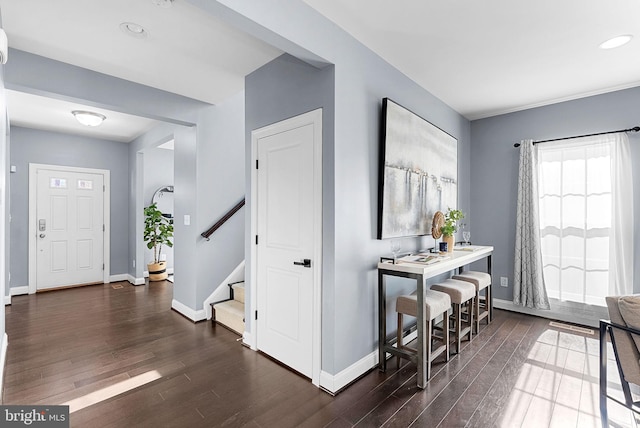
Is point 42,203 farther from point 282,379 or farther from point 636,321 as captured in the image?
point 636,321

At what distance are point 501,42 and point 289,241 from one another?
7.56ft

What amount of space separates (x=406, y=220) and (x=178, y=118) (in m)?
2.77

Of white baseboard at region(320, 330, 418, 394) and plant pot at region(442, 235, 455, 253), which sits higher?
plant pot at region(442, 235, 455, 253)

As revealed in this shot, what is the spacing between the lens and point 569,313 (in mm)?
3629

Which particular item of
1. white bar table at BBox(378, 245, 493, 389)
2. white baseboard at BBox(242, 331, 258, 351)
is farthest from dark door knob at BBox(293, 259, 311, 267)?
white baseboard at BBox(242, 331, 258, 351)

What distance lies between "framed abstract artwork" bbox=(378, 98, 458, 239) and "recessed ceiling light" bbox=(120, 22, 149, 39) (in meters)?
1.89

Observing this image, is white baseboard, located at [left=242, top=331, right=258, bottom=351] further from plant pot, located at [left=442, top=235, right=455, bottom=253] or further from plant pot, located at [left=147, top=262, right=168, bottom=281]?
plant pot, located at [left=147, top=262, right=168, bottom=281]

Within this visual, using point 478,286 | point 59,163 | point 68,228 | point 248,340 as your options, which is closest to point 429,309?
point 478,286

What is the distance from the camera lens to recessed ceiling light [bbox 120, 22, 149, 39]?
222 centimetres

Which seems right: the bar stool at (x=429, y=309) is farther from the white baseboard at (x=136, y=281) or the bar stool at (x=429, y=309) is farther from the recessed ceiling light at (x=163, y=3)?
the white baseboard at (x=136, y=281)

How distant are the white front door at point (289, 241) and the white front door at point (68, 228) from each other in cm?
446

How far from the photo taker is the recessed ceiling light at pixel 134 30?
222 centimetres

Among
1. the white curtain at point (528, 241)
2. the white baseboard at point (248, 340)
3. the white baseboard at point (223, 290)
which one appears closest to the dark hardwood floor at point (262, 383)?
the white baseboard at point (248, 340)

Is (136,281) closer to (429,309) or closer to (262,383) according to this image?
(262,383)
